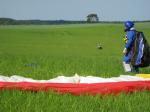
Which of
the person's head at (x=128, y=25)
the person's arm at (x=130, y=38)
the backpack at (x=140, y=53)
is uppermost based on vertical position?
the person's head at (x=128, y=25)

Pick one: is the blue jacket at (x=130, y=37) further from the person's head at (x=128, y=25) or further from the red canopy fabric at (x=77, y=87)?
the red canopy fabric at (x=77, y=87)

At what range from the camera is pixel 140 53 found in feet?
36.1

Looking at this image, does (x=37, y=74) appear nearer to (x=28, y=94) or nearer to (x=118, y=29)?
(x=28, y=94)

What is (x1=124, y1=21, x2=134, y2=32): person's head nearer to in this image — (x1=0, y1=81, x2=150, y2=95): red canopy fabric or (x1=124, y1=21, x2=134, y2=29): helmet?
(x1=124, y1=21, x2=134, y2=29): helmet

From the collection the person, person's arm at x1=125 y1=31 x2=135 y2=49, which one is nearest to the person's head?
the person

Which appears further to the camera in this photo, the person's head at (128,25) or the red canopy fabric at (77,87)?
the person's head at (128,25)

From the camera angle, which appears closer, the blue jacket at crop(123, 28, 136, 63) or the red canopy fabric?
the red canopy fabric

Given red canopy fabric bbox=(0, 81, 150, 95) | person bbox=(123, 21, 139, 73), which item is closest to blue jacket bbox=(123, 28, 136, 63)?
person bbox=(123, 21, 139, 73)

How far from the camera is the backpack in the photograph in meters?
Result: 11.0

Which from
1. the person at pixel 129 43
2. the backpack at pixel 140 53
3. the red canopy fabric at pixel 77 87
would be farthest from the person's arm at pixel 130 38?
the red canopy fabric at pixel 77 87

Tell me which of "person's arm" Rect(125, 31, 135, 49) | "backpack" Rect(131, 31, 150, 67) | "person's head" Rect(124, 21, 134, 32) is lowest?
"backpack" Rect(131, 31, 150, 67)

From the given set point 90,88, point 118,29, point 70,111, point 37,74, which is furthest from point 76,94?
point 118,29

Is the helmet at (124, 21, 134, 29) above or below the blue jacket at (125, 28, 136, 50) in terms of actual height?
above

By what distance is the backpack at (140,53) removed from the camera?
10969 millimetres
